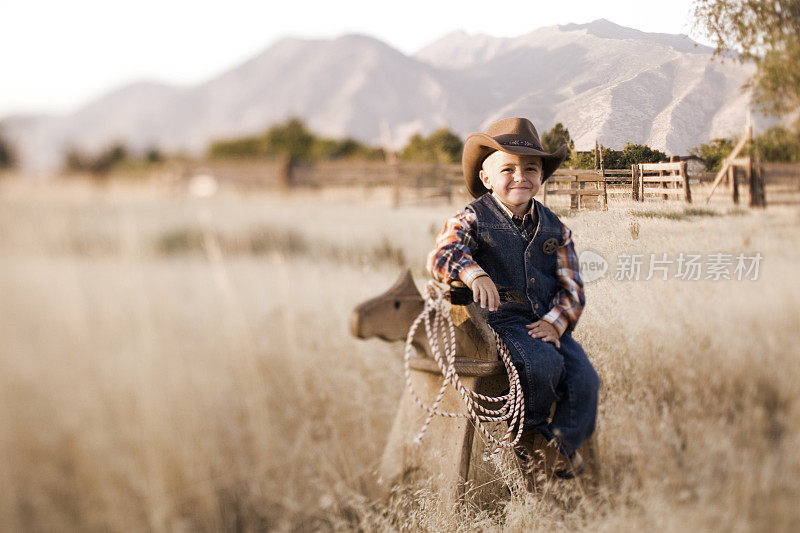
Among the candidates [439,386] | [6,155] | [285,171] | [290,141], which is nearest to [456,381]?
[439,386]

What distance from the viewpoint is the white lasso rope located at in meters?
2.04

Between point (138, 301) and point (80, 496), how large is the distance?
4.20 feet

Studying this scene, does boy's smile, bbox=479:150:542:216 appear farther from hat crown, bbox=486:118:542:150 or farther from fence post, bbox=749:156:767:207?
fence post, bbox=749:156:767:207

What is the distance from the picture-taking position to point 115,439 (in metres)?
3.32

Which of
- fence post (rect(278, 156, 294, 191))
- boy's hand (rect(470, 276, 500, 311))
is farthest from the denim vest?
fence post (rect(278, 156, 294, 191))

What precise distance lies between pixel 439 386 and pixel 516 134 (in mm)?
1106

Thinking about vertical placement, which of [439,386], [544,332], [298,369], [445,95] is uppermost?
[445,95]

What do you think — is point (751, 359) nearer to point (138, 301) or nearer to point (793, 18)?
point (793, 18)

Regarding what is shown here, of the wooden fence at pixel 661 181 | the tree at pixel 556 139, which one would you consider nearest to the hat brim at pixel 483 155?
the tree at pixel 556 139

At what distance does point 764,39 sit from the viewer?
2.09m

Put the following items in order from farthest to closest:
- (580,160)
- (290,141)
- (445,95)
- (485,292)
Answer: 1. (290,141)
2. (445,95)
3. (580,160)
4. (485,292)

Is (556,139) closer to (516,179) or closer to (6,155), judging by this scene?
(516,179)

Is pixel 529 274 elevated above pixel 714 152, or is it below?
below

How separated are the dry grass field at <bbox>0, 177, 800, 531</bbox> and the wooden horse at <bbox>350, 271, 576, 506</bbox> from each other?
113 mm
